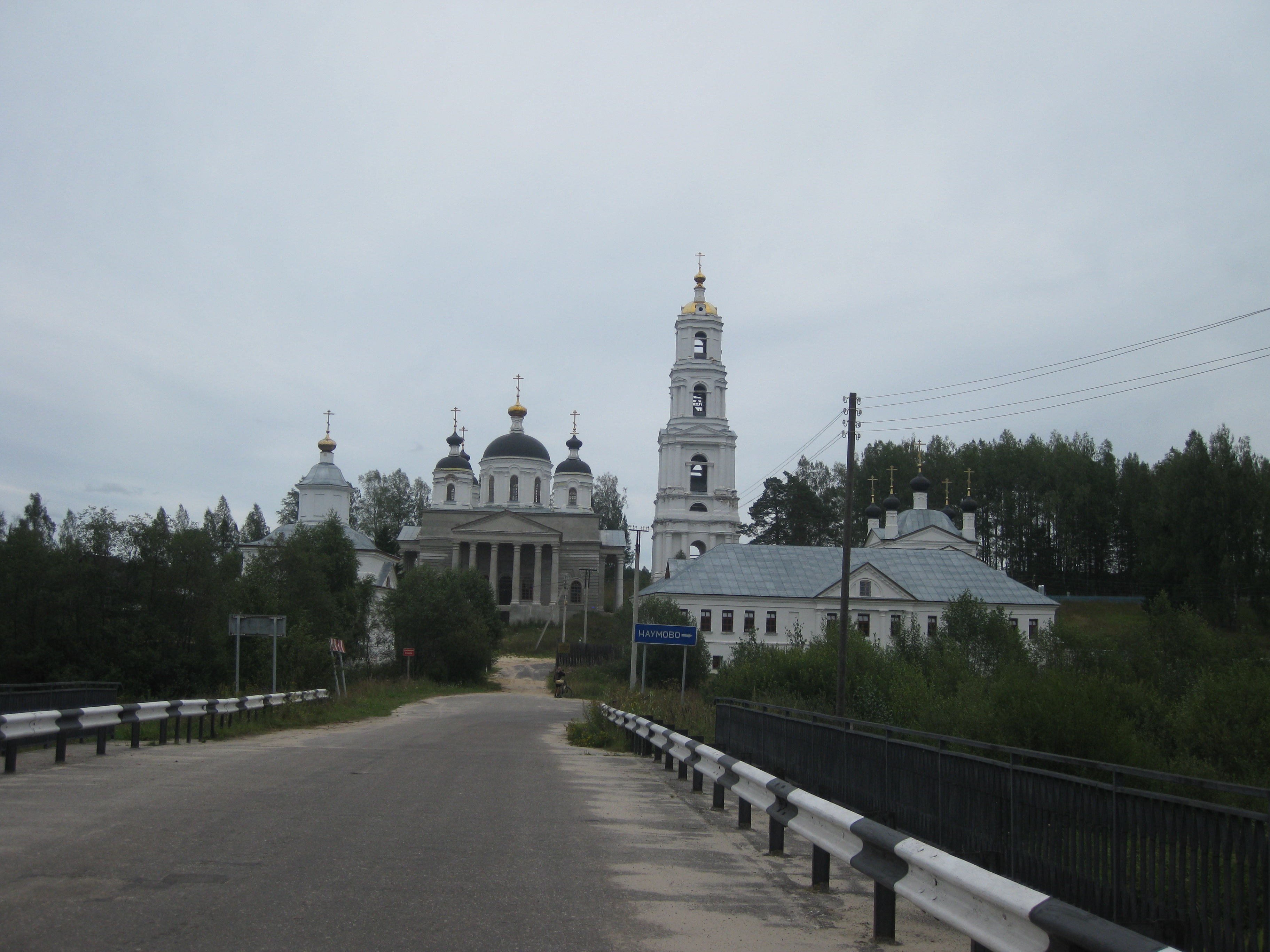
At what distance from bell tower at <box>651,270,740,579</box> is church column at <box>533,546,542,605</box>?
50.2 ft

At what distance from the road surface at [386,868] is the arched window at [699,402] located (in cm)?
6276

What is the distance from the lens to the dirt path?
187ft

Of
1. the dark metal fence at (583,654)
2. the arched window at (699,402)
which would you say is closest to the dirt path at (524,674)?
the dark metal fence at (583,654)

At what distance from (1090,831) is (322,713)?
21537mm

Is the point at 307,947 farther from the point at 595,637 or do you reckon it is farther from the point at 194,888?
the point at 595,637

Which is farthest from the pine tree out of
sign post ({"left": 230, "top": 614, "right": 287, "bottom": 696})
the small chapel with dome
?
sign post ({"left": 230, "top": 614, "right": 287, "bottom": 696})

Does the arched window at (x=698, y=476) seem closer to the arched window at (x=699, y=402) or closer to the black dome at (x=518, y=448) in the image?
the arched window at (x=699, y=402)

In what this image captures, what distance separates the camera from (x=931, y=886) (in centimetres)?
584

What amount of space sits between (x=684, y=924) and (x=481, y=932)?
122 centimetres

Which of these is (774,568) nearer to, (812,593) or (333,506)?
(812,593)

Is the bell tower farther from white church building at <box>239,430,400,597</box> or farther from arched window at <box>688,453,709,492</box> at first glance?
white church building at <box>239,430,400,597</box>

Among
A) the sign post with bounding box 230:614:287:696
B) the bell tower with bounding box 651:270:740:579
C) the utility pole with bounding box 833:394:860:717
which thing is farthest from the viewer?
the bell tower with bounding box 651:270:740:579

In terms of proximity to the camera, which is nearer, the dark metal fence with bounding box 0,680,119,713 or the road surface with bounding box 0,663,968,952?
the road surface with bounding box 0,663,968,952

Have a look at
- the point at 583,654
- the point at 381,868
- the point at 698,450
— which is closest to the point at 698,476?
the point at 698,450
